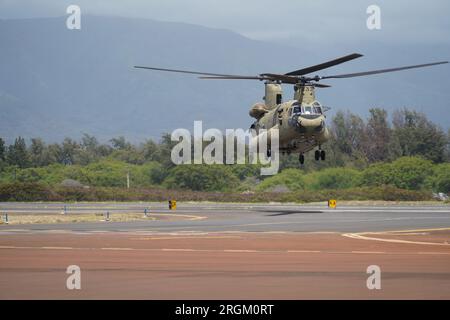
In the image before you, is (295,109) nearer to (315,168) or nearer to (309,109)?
(309,109)

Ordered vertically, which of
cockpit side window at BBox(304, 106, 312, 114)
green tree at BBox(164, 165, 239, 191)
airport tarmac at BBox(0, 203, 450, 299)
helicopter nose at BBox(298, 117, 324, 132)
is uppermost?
cockpit side window at BBox(304, 106, 312, 114)

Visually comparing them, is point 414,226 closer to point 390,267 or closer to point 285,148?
point 285,148

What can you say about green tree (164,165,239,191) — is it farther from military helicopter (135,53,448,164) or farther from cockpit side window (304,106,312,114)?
cockpit side window (304,106,312,114)

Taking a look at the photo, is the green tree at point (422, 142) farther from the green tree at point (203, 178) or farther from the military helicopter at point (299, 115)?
the military helicopter at point (299, 115)

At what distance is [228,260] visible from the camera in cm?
2781

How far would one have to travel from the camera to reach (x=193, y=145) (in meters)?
142

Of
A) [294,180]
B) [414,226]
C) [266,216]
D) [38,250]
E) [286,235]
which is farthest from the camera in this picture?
[294,180]

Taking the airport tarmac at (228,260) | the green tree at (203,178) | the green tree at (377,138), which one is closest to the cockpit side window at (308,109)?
the airport tarmac at (228,260)

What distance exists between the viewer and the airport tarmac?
68.5ft

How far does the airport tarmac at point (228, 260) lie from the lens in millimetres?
20891

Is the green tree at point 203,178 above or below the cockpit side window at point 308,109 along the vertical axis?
below

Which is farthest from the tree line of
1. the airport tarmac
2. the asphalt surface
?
the airport tarmac
